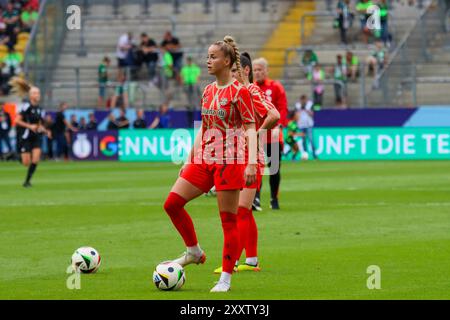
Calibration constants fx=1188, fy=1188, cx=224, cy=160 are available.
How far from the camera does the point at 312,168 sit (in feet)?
113

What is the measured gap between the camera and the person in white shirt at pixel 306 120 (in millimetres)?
40688

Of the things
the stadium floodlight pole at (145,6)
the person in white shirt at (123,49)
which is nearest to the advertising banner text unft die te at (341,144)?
the person in white shirt at (123,49)

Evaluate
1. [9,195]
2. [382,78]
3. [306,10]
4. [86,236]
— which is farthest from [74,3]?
[86,236]

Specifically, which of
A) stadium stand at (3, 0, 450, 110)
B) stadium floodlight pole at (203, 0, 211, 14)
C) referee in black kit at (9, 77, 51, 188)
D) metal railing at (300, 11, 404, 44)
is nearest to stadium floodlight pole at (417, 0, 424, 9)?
stadium stand at (3, 0, 450, 110)

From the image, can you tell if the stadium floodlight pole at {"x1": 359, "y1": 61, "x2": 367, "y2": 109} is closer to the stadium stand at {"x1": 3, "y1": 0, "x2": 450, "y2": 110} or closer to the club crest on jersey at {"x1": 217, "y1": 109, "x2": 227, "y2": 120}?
the stadium stand at {"x1": 3, "y1": 0, "x2": 450, "y2": 110}

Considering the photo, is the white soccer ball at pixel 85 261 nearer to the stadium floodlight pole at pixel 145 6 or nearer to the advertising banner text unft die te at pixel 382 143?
the advertising banner text unft die te at pixel 382 143

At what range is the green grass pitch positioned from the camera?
11.4m

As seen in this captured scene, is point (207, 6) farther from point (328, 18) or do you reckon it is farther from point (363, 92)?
point (363, 92)

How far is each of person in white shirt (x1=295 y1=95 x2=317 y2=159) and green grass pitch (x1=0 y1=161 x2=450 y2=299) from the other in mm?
11238

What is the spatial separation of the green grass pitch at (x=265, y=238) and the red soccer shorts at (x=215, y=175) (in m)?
0.99

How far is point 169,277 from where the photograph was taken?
36.9ft

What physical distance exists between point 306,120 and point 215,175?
29.7 m

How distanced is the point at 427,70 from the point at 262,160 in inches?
1161

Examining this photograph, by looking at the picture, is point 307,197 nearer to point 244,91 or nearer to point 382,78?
point 244,91
